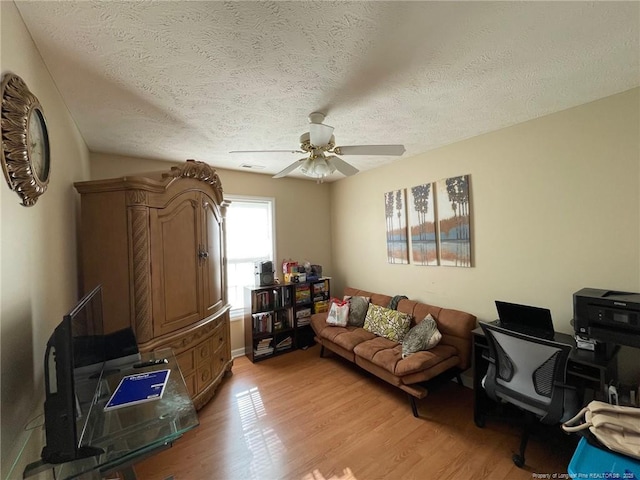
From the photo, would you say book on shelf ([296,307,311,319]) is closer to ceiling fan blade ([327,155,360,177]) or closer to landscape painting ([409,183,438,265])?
landscape painting ([409,183,438,265])

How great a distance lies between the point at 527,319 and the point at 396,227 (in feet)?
5.50

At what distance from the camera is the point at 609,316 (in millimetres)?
1592

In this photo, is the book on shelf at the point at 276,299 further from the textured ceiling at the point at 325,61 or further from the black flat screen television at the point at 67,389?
the black flat screen television at the point at 67,389

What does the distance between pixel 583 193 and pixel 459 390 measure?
2.13 meters

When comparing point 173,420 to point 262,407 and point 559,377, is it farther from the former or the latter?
point 559,377

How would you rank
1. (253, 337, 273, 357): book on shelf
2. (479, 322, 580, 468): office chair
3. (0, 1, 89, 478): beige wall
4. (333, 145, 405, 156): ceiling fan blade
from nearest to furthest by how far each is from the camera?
(0, 1, 89, 478): beige wall < (479, 322, 580, 468): office chair < (333, 145, 405, 156): ceiling fan blade < (253, 337, 273, 357): book on shelf

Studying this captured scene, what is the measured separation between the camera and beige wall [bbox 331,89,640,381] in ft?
6.04

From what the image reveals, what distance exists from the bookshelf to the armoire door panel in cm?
117

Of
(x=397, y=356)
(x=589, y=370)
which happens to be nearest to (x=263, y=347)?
(x=397, y=356)

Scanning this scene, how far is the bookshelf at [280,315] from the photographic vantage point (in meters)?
3.43

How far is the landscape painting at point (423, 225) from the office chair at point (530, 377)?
4.05 ft

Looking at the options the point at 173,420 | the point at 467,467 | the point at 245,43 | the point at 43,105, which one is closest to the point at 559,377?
the point at 467,467

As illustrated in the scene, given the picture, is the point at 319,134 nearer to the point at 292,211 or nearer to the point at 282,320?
the point at 292,211

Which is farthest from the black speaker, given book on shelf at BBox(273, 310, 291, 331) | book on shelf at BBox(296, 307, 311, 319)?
Result: book on shelf at BBox(296, 307, 311, 319)
